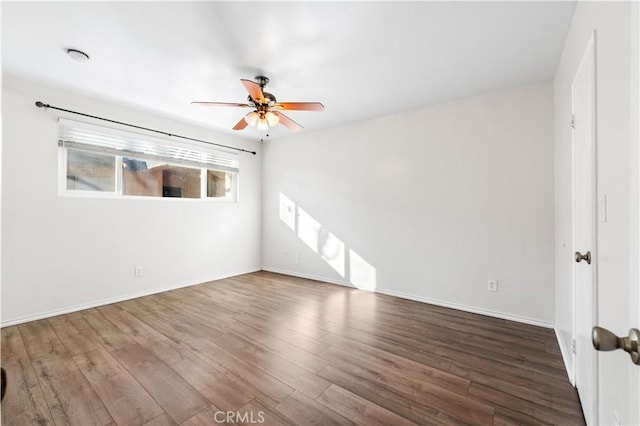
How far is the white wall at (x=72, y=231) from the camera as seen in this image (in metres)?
3.04

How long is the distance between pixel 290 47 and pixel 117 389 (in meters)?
2.81

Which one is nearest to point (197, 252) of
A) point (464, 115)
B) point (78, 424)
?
point (78, 424)

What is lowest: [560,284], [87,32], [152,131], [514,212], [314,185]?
[560,284]

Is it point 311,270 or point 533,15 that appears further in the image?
point 311,270

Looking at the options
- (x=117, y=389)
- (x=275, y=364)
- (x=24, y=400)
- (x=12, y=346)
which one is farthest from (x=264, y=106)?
(x=12, y=346)

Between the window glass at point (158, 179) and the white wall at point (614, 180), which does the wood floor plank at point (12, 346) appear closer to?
the window glass at point (158, 179)

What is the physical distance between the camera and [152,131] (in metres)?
4.04

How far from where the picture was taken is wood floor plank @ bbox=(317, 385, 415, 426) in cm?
179

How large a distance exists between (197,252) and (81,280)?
56.8 inches

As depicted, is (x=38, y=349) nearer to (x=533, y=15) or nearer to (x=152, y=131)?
(x=152, y=131)

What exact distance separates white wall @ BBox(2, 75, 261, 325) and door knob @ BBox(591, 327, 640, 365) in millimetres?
4345

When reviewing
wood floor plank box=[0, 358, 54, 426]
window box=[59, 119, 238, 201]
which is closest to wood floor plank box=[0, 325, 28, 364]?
wood floor plank box=[0, 358, 54, 426]

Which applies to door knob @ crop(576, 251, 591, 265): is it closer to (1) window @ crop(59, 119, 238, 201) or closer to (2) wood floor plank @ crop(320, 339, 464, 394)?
(2) wood floor plank @ crop(320, 339, 464, 394)

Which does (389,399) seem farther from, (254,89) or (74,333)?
(74,333)
